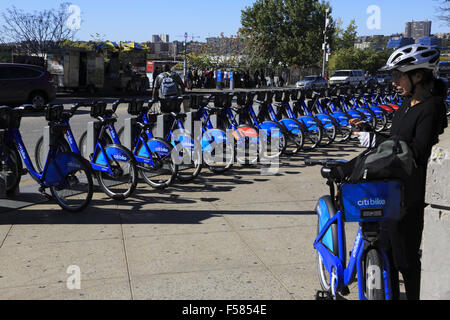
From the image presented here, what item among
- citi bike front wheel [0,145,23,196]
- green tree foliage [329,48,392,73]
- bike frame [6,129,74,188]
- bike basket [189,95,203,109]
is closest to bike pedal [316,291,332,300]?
bike frame [6,129,74,188]

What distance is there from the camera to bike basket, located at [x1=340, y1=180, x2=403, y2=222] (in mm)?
2529

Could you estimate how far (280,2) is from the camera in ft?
202

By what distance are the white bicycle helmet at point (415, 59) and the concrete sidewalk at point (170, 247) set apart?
1719mm

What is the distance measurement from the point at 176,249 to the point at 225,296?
3.54 feet

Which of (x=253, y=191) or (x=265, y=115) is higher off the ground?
(x=265, y=115)

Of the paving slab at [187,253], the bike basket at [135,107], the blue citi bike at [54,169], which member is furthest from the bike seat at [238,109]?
the paving slab at [187,253]

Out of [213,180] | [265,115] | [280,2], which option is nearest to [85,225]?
[213,180]

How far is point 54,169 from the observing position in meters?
5.59

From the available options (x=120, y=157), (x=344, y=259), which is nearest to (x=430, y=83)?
(x=344, y=259)

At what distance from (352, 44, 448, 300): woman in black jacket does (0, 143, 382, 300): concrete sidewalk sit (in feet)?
3.12

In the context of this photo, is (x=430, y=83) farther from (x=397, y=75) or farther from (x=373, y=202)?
(x=373, y=202)

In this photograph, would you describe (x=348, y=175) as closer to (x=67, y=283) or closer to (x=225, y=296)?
(x=225, y=296)

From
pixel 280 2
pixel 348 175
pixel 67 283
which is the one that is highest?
pixel 280 2
